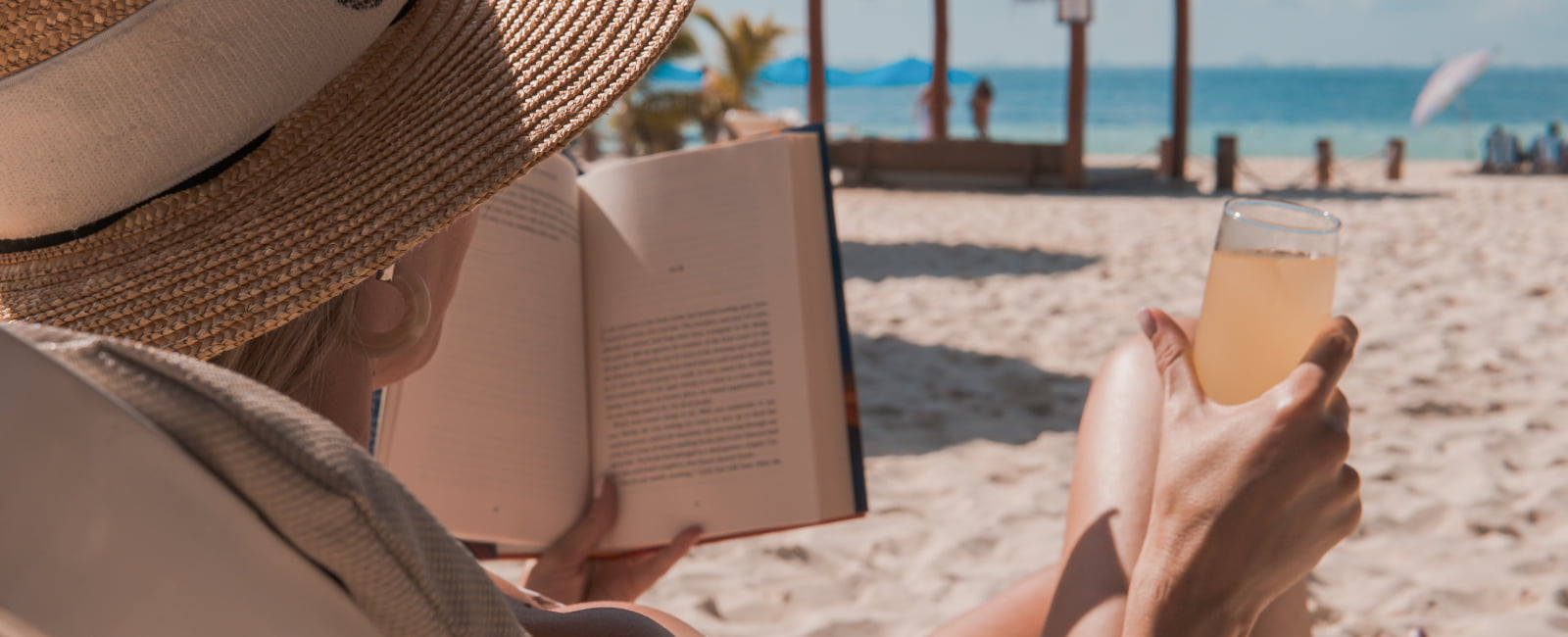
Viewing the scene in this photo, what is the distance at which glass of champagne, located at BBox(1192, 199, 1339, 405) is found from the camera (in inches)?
36.4

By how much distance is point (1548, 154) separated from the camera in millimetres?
11320

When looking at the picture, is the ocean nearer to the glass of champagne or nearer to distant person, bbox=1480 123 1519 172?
distant person, bbox=1480 123 1519 172

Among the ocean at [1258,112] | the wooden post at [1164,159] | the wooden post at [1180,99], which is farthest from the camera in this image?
the ocean at [1258,112]

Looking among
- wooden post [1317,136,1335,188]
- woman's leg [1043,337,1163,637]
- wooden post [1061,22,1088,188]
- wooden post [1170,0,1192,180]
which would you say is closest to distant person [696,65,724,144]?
wooden post [1061,22,1088,188]

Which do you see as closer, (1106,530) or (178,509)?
(178,509)

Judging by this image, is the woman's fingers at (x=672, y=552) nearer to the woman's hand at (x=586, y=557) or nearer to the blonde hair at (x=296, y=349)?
the woman's hand at (x=586, y=557)

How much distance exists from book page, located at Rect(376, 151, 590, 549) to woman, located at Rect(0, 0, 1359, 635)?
36cm

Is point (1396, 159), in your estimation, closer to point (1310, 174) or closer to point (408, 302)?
point (1310, 174)

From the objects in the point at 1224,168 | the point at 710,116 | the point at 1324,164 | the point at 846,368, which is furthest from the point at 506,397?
the point at 710,116

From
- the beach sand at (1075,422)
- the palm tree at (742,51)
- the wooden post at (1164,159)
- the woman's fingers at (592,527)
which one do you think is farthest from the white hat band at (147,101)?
the palm tree at (742,51)

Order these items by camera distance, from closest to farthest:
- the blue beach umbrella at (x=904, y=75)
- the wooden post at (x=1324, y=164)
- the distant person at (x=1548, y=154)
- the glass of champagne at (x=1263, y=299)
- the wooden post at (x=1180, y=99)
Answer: the glass of champagne at (x=1263, y=299) → the wooden post at (x=1180, y=99) → the wooden post at (x=1324, y=164) → the distant person at (x=1548, y=154) → the blue beach umbrella at (x=904, y=75)

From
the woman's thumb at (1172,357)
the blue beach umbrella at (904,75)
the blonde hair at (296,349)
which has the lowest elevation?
the woman's thumb at (1172,357)

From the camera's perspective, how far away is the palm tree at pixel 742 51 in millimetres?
16703

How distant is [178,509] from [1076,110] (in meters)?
10.8
